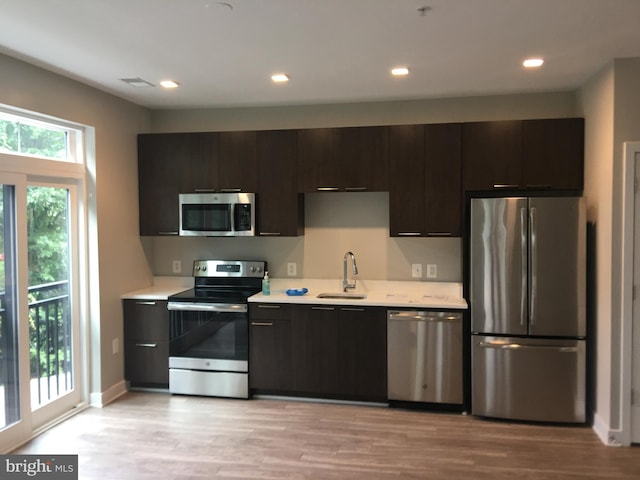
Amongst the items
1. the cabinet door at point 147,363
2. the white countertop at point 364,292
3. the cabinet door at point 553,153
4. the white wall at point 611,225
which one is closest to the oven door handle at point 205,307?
the white countertop at point 364,292

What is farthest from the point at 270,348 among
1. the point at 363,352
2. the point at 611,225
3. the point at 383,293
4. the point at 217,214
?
the point at 611,225

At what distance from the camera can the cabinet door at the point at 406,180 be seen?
4242 millimetres

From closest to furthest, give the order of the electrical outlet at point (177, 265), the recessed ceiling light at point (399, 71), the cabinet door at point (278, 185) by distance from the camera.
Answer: the recessed ceiling light at point (399, 71), the cabinet door at point (278, 185), the electrical outlet at point (177, 265)

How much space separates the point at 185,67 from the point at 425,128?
1.98m

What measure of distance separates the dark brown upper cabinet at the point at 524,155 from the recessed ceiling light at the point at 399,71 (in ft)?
2.67

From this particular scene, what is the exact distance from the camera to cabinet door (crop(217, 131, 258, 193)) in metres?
4.51

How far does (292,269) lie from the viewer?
Result: 4.80 metres

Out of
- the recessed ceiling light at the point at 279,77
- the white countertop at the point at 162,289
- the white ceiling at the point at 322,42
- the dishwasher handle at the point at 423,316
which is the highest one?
the recessed ceiling light at the point at 279,77

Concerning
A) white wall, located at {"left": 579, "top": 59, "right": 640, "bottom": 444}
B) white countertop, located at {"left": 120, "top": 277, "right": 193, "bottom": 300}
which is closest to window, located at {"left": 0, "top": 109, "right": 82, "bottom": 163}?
white countertop, located at {"left": 120, "top": 277, "right": 193, "bottom": 300}

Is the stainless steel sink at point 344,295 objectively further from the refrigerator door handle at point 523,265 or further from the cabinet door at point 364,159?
the refrigerator door handle at point 523,265

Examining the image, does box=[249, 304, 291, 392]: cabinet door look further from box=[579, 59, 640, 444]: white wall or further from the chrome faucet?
box=[579, 59, 640, 444]: white wall

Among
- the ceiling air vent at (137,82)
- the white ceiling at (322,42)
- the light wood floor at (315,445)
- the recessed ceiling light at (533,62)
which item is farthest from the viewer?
the ceiling air vent at (137,82)

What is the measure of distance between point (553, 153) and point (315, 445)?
291cm

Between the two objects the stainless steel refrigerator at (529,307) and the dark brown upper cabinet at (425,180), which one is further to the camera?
the dark brown upper cabinet at (425,180)
